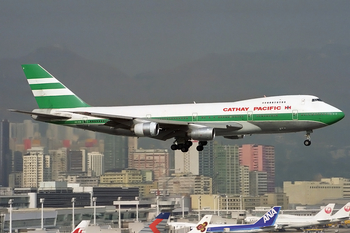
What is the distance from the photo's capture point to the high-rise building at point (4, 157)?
4966 inches

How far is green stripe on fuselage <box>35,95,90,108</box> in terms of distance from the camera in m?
51.3

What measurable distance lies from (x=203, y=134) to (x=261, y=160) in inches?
5175

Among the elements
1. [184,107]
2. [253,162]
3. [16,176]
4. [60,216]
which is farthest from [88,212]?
[253,162]

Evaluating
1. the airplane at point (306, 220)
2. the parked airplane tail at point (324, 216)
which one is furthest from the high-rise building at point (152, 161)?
the parked airplane tail at point (324, 216)

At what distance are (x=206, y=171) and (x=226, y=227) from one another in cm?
9743

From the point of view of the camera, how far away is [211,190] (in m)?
159

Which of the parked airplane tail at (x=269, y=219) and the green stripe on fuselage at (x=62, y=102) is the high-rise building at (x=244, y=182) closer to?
the parked airplane tail at (x=269, y=219)

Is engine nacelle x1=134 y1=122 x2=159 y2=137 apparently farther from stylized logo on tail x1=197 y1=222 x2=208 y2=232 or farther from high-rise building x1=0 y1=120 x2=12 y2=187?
high-rise building x1=0 y1=120 x2=12 y2=187

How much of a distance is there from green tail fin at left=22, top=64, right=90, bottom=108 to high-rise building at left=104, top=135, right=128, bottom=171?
258ft

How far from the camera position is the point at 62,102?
2024 inches

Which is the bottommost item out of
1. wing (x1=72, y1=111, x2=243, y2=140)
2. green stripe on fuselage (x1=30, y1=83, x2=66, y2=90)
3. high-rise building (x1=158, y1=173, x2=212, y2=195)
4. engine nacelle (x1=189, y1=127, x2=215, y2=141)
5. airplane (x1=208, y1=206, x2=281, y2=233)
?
airplane (x1=208, y1=206, x2=281, y2=233)

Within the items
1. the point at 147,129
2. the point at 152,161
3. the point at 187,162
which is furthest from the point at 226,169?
the point at 147,129

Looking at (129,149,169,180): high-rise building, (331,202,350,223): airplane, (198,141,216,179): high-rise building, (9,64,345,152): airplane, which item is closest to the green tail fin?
(9,64,345,152): airplane

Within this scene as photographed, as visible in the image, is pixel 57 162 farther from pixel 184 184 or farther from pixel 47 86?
pixel 47 86
